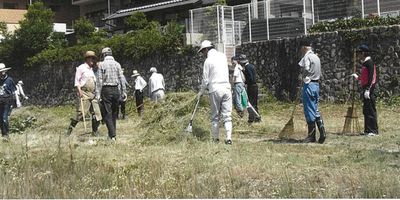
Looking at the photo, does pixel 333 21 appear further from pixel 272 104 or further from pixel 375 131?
pixel 375 131

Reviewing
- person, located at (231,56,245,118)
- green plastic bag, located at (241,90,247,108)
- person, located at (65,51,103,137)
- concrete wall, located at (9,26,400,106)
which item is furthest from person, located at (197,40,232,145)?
concrete wall, located at (9,26,400,106)

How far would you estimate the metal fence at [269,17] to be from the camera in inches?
645

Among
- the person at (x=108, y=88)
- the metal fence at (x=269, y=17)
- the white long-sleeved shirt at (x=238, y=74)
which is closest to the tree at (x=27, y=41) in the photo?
the metal fence at (x=269, y=17)

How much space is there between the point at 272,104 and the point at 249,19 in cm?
390

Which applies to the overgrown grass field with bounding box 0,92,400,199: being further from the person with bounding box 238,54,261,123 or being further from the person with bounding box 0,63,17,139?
the person with bounding box 238,54,261,123

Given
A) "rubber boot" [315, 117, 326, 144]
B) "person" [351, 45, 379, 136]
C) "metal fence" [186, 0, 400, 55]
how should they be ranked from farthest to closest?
"metal fence" [186, 0, 400, 55], "person" [351, 45, 379, 136], "rubber boot" [315, 117, 326, 144]

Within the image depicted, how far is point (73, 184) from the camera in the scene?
662 cm

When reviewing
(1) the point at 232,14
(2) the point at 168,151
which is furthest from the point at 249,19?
(2) the point at 168,151

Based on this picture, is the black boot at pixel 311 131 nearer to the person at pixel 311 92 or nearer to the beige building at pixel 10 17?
the person at pixel 311 92

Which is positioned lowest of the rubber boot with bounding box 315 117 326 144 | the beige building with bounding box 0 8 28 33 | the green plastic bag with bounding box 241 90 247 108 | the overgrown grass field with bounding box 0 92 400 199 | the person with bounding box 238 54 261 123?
the overgrown grass field with bounding box 0 92 400 199

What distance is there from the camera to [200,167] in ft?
22.3

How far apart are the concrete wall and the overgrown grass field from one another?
5.31 meters

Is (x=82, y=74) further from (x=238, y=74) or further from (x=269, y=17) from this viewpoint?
(x=269, y=17)

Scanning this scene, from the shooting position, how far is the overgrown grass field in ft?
19.0
